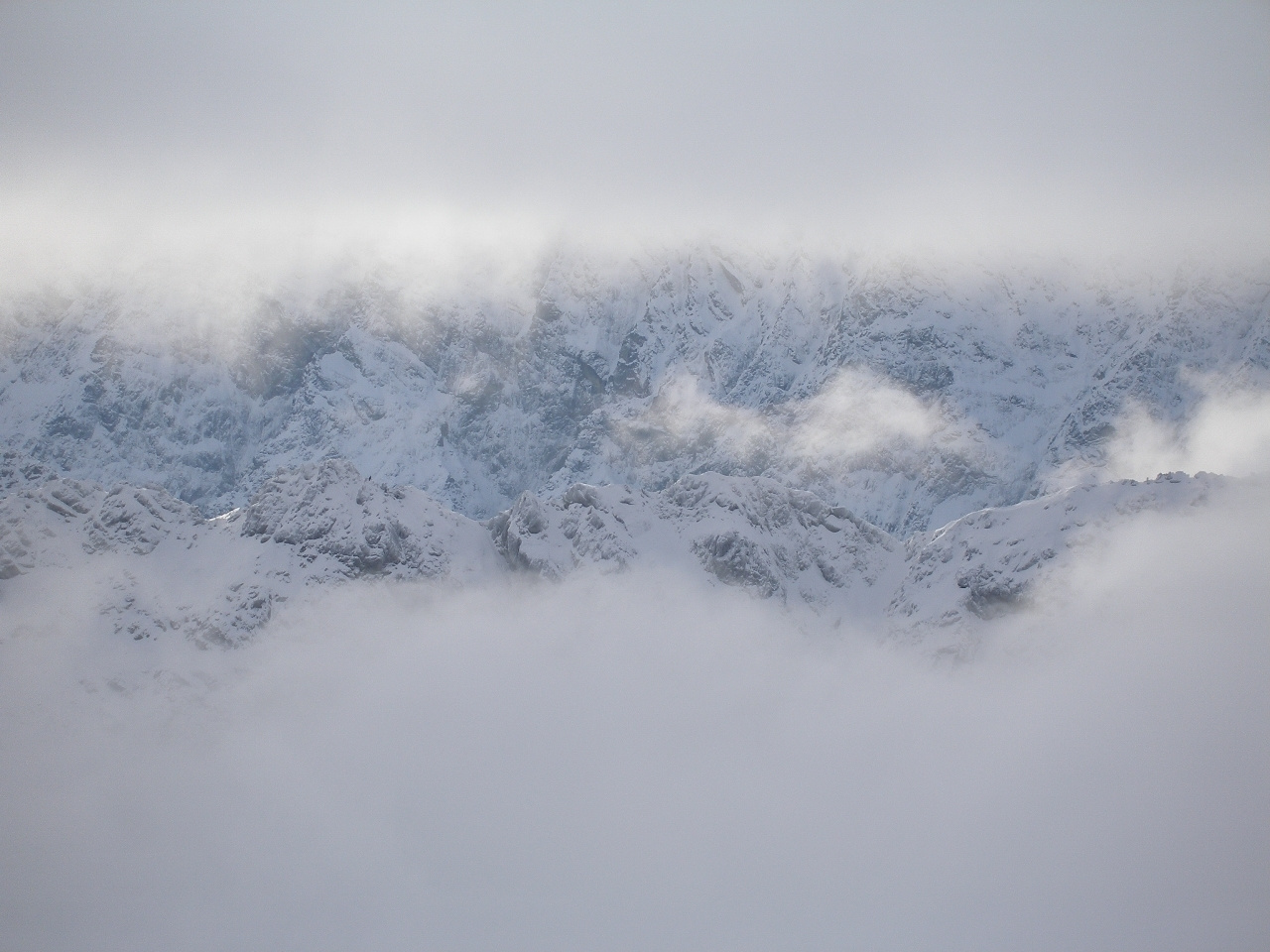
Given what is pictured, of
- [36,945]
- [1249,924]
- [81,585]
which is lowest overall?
[36,945]

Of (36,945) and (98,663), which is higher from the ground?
(98,663)

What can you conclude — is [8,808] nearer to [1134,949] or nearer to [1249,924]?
[1134,949]

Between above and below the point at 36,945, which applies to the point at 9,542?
above

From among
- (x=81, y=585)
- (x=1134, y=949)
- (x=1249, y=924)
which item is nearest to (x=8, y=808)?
(x=81, y=585)

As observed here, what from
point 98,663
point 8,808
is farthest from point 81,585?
point 8,808

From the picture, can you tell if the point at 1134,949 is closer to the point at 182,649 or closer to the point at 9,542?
the point at 182,649

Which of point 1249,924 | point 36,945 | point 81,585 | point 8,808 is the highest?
point 81,585

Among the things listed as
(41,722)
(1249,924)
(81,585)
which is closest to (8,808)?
(41,722)
